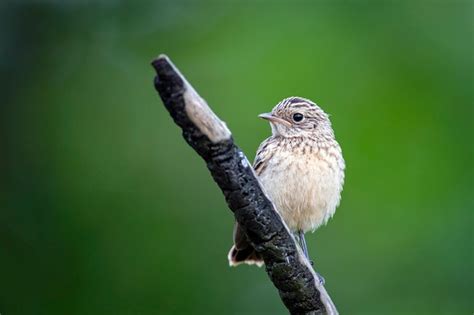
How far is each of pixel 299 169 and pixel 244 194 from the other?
7.08 feet

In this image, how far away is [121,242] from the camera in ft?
34.2

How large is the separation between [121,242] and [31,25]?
3543mm

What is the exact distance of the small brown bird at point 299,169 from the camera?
8.10 metres

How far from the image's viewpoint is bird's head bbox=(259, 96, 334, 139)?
858 centimetres

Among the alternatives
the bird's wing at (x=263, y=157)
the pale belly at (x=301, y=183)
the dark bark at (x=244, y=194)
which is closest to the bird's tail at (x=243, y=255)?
the pale belly at (x=301, y=183)

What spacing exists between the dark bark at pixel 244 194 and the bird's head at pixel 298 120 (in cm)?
224

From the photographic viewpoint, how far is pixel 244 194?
237 inches

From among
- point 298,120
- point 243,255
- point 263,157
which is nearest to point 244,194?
point 263,157

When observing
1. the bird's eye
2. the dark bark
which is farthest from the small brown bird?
the dark bark

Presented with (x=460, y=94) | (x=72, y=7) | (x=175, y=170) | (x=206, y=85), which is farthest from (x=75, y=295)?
(x=460, y=94)

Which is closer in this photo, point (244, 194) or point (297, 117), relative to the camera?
point (244, 194)

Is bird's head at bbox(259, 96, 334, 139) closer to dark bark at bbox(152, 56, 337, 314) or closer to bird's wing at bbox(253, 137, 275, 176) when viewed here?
bird's wing at bbox(253, 137, 275, 176)

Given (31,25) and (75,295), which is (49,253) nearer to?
(75,295)

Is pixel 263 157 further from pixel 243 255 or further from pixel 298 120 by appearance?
pixel 243 255
